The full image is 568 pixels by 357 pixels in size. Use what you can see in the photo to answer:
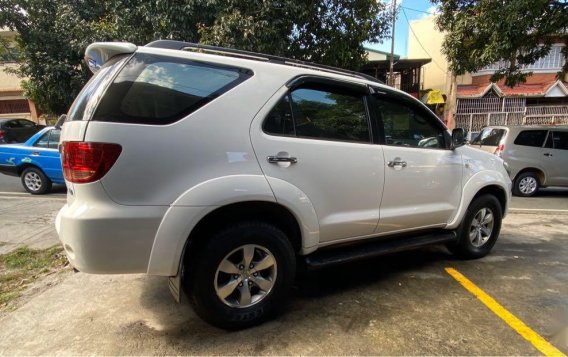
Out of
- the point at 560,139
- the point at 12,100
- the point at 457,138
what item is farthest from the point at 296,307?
the point at 12,100

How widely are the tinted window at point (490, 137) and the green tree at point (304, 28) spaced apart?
3.71 metres

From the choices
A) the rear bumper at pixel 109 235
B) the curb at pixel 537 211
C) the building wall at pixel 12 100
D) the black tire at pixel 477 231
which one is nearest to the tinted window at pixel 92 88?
the rear bumper at pixel 109 235

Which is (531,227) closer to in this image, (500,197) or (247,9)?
(500,197)

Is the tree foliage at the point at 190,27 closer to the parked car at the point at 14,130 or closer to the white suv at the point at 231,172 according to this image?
the parked car at the point at 14,130

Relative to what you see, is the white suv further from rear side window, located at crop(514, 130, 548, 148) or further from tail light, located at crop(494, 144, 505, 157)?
rear side window, located at crop(514, 130, 548, 148)

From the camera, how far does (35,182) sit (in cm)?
816

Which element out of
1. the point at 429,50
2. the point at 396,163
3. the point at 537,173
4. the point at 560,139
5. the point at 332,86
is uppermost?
the point at 429,50

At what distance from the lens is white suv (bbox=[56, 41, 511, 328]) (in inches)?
91.9

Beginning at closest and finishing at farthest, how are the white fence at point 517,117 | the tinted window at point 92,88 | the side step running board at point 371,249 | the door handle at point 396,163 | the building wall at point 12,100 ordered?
the tinted window at point 92,88
the side step running board at point 371,249
the door handle at point 396,163
the white fence at point 517,117
the building wall at point 12,100

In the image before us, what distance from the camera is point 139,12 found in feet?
29.3

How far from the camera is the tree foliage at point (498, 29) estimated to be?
7.53 m

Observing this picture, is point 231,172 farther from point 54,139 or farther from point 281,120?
point 54,139

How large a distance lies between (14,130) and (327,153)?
54.9ft

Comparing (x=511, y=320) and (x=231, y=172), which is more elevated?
(x=231, y=172)
